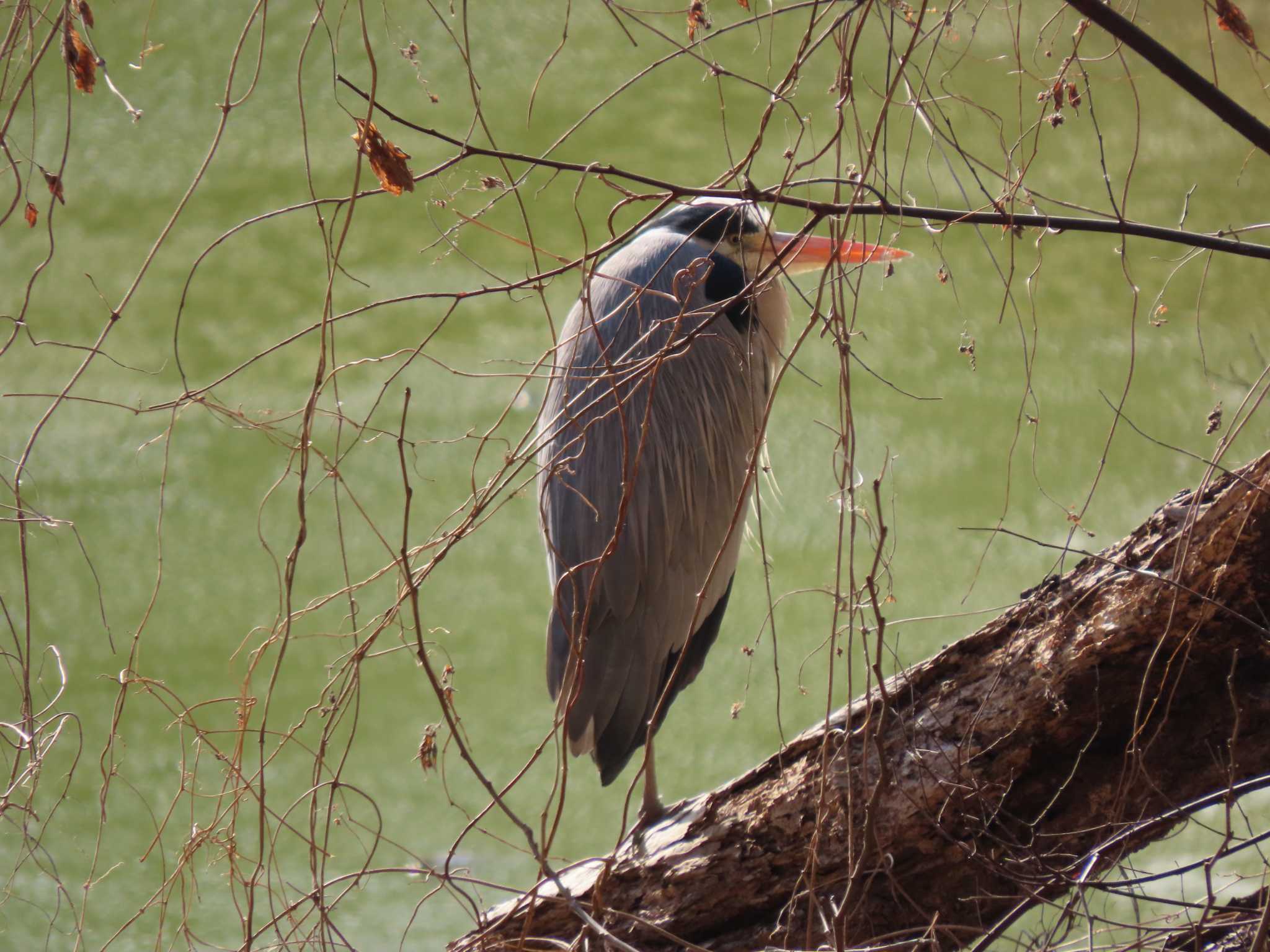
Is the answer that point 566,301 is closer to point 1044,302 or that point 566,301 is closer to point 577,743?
point 1044,302

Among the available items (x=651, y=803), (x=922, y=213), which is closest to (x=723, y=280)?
(x=651, y=803)

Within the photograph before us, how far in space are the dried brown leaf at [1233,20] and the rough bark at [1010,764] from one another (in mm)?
499

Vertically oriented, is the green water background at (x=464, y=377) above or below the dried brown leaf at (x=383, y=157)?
above

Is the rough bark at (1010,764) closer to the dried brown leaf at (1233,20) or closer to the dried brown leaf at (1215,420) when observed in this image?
the dried brown leaf at (1215,420)

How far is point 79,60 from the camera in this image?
0.84m

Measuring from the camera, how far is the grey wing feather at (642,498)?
1.60 meters

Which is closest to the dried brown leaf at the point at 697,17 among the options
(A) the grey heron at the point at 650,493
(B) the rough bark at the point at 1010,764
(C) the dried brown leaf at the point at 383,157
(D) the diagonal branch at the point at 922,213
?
(D) the diagonal branch at the point at 922,213

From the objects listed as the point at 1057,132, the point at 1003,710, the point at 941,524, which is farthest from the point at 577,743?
the point at 1057,132

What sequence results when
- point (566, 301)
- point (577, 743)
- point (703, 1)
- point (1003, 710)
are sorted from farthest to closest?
1. point (566, 301)
2. point (577, 743)
3. point (1003, 710)
4. point (703, 1)

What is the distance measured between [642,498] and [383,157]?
92 centimetres

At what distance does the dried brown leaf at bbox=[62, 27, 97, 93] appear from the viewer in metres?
0.82

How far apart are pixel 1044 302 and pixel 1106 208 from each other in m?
0.28

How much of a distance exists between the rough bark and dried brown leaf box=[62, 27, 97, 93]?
0.81m

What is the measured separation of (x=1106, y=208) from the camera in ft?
9.93
